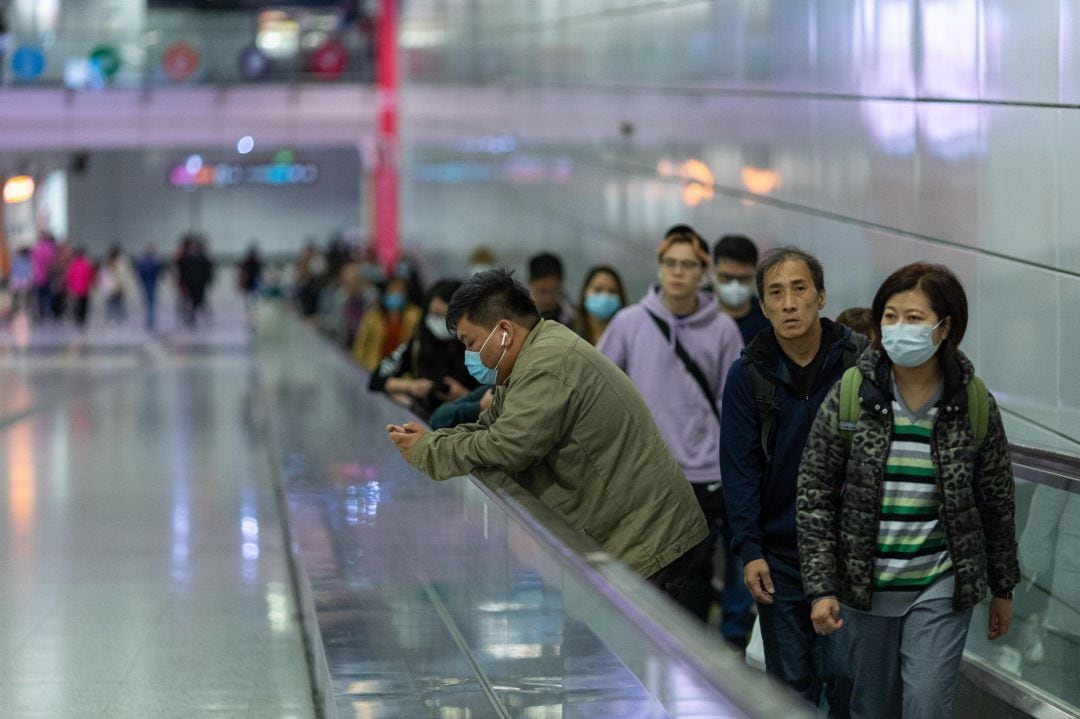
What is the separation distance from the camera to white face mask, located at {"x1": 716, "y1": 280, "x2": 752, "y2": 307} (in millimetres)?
7156

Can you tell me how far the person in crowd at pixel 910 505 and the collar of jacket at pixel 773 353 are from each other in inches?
15.7

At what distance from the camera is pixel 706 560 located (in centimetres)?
674

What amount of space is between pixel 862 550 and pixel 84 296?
1312 inches

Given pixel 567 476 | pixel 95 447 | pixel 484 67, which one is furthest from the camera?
pixel 484 67

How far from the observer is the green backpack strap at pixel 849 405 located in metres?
4.11

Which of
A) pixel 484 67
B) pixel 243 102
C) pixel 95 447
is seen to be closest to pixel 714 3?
pixel 95 447

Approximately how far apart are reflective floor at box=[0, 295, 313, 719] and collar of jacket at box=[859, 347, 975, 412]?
3085 millimetres

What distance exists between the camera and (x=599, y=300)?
8.00m

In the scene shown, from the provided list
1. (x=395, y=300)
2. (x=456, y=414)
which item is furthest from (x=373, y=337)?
(x=456, y=414)

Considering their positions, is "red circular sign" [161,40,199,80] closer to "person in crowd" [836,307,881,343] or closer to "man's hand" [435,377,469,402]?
"man's hand" [435,377,469,402]

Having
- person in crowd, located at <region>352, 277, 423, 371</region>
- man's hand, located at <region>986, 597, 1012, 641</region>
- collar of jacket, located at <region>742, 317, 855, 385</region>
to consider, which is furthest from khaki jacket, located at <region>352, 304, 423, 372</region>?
man's hand, located at <region>986, 597, 1012, 641</region>

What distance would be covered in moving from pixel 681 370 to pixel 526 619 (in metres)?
2.73

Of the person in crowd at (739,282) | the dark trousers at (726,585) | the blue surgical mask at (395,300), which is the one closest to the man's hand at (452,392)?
the person in crowd at (739,282)

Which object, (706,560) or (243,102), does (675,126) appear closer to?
(706,560)
